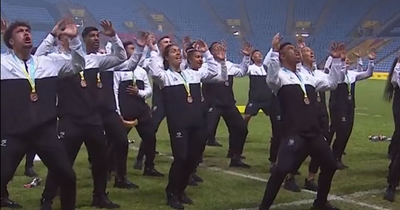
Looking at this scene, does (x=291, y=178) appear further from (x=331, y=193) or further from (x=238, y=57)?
(x=238, y=57)

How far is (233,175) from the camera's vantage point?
882 cm

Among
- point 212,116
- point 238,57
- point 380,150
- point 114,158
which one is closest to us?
point 114,158

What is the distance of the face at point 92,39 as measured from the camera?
21.7 ft

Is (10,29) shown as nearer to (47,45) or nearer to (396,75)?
(47,45)

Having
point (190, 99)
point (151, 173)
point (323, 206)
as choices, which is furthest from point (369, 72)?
point (190, 99)

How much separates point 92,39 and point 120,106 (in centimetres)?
195

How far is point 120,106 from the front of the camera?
8.45 m

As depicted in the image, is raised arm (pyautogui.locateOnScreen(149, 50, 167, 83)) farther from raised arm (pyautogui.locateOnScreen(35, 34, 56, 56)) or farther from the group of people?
raised arm (pyautogui.locateOnScreen(35, 34, 56, 56))

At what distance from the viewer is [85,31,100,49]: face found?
662 centimetres

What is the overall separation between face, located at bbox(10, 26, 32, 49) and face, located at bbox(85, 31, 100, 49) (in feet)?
6.70

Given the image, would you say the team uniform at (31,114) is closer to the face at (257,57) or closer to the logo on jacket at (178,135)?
the logo on jacket at (178,135)

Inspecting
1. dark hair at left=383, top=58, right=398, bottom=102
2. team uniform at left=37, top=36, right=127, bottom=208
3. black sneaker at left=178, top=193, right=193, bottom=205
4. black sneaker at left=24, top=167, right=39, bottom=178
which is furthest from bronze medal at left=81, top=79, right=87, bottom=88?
dark hair at left=383, top=58, right=398, bottom=102

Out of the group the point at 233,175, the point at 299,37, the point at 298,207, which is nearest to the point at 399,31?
the point at 299,37

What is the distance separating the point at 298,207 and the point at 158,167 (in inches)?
119
